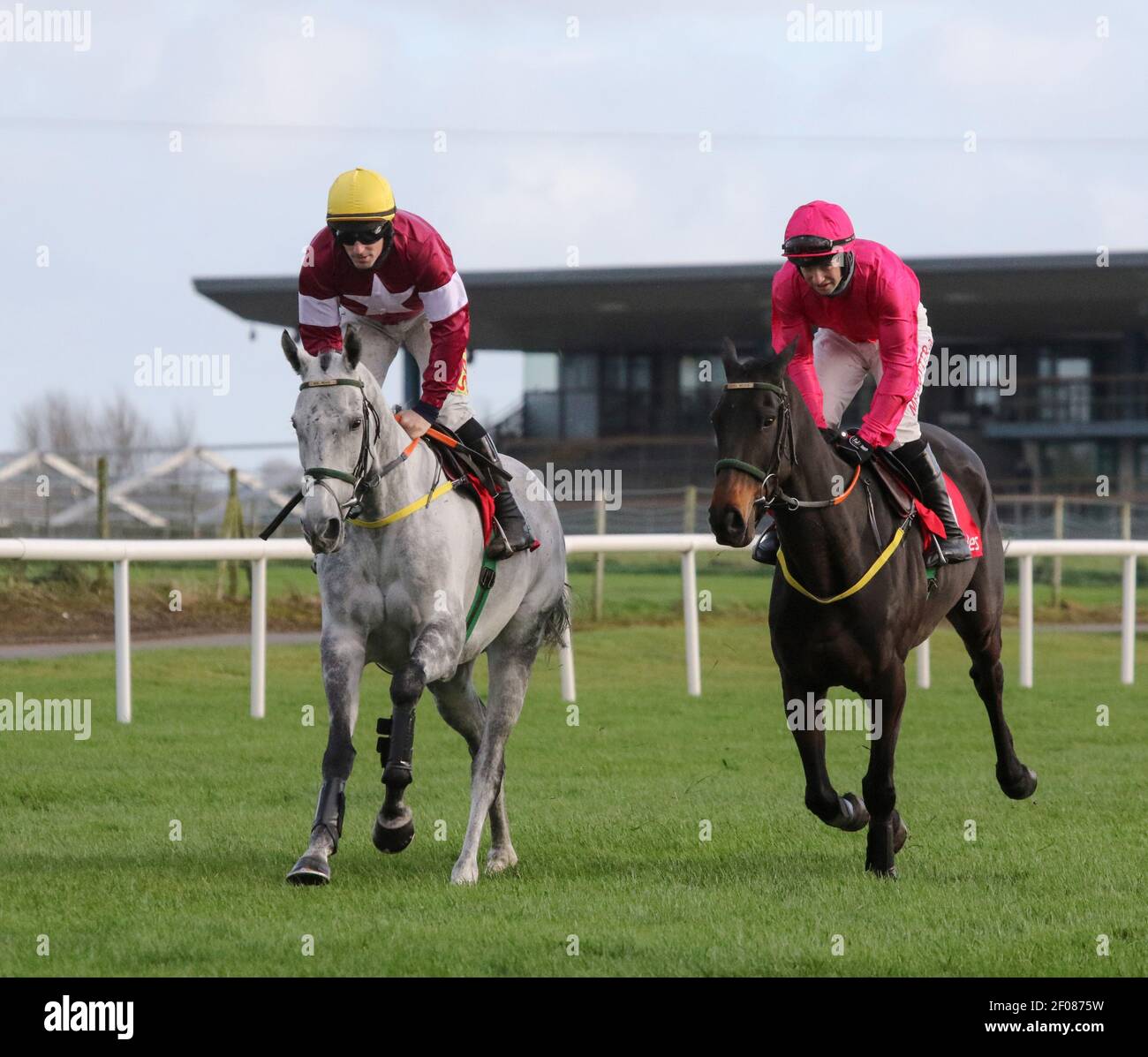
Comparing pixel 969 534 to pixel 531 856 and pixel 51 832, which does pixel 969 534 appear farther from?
pixel 51 832

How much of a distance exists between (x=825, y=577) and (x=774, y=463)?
23.3 inches

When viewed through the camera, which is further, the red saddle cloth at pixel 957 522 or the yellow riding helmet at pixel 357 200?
the red saddle cloth at pixel 957 522

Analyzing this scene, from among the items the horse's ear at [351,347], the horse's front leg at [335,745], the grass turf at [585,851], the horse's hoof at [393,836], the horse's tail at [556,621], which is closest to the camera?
the grass turf at [585,851]

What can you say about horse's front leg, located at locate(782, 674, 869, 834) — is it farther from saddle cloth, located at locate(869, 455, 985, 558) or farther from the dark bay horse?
saddle cloth, located at locate(869, 455, 985, 558)

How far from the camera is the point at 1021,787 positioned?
7344mm

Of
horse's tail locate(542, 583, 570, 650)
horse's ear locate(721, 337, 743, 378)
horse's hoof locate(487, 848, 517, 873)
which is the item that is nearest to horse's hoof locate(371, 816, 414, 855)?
horse's hoof locate(487, 848, 517, 873)

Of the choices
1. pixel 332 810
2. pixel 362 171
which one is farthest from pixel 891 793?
pixel 362 171

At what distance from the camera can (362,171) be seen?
5816 millimetres

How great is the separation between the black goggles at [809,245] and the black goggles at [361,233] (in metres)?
1.39

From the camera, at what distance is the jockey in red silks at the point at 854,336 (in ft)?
20.2

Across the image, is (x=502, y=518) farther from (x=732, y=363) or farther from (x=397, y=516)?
(x=732, y=363)

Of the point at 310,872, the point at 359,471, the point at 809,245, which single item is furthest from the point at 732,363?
the point at 310,872

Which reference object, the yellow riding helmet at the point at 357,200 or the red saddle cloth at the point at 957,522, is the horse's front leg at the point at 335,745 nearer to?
the yellow riding helmet at the point at 357,200

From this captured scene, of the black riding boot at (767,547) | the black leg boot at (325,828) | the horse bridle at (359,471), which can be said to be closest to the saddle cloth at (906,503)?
the black riding boot at (767,547)
